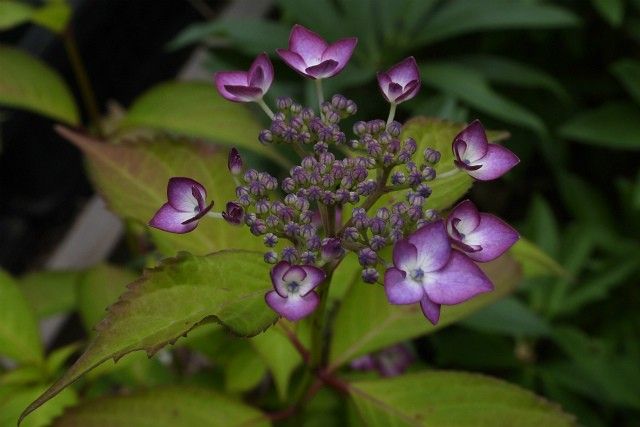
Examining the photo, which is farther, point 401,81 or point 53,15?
point 53,15

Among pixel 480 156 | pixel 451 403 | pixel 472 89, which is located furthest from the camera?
pixel 472 89

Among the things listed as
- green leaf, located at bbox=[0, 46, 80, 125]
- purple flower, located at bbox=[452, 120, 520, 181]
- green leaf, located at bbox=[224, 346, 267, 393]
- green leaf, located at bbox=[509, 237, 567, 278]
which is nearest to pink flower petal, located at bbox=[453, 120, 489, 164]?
purple flower, located at bbox=[452, 120, 520, 181]

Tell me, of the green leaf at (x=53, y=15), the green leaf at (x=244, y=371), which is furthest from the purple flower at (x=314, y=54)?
the green leaf at (x=53, y=15)

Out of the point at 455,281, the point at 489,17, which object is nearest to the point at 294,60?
the point at 455,281

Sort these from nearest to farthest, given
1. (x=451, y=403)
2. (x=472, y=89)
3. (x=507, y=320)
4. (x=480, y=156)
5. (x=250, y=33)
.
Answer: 1. (x=480, y=156)
2. (x=451, y=403)
3. (x=507, y=320)
4. (x=472, y=89)
5. (x=250, y=33)

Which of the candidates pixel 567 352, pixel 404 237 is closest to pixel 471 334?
pixel 567 352

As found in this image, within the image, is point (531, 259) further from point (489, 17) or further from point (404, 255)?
point (489, 17)
